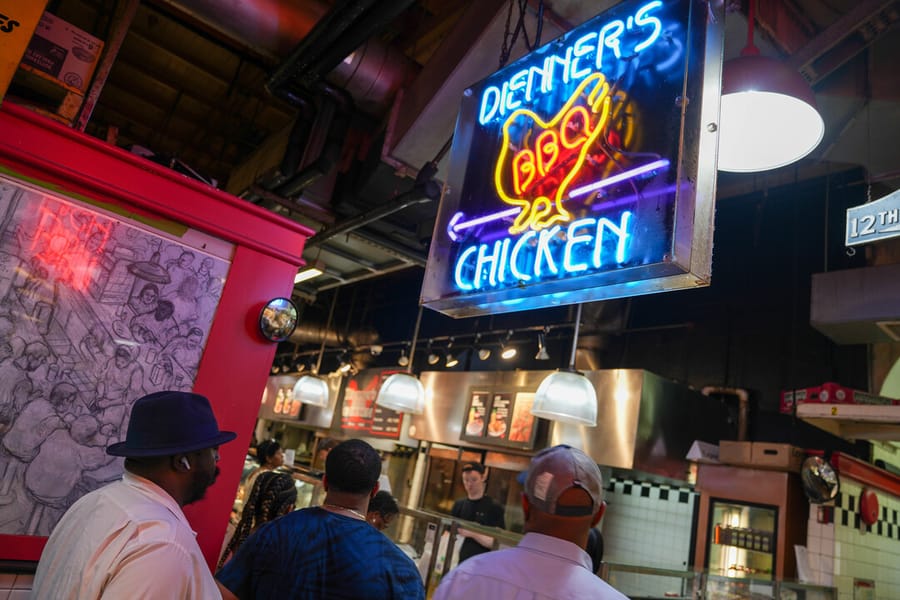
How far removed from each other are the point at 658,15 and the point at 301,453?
1176 centimetres

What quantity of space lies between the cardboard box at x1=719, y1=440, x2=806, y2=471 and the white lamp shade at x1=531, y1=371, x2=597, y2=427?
79.7 inches

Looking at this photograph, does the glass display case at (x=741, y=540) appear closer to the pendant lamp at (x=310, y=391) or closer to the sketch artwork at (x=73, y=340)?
the sketch artwork at (x=73, y=340)

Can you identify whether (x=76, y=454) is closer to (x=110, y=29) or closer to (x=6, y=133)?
(x=6, y=133)

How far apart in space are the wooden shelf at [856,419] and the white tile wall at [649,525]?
1802 mm

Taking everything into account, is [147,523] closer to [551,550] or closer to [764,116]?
[551,550]

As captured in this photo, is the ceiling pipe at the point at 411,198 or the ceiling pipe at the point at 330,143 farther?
the ceiling pipe at the point at 330,143

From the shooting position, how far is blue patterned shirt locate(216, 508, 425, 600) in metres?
2.11

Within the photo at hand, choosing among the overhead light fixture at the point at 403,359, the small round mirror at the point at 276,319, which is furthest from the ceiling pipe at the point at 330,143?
the overhead light fixture at the point at 403,359

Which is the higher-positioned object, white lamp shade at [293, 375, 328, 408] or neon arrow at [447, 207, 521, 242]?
neon arrow at [447, 207, 521, 242]

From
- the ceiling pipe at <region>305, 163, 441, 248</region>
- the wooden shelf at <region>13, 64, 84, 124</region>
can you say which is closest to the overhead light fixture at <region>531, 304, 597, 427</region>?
the ceiling pipe at <region>305, 163, 441, 248</region>

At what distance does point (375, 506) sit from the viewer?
12.3 feet

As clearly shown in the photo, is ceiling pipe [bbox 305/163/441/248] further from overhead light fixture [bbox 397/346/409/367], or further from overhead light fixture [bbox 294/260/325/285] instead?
overhead light fixture [bbox 397/346/409/367]

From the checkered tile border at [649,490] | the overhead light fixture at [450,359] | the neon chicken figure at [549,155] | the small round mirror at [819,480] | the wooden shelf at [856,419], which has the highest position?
the overhead light fixture at [450,359]

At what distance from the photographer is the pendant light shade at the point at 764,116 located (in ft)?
8.01
